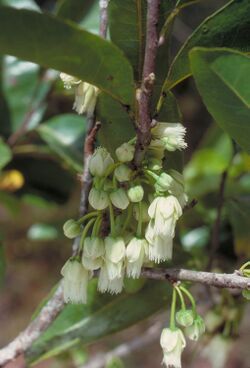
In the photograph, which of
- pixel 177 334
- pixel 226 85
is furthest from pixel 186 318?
pixel 226 85

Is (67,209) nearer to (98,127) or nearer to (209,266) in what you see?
(209,266)

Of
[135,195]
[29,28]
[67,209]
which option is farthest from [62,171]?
[29,28]

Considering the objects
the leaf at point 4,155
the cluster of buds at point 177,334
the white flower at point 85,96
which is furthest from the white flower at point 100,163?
the leaf at point 4,155

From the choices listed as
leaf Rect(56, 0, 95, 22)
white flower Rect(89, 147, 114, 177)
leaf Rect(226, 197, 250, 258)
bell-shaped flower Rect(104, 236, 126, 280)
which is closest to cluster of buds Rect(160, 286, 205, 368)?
bell-shaped flower Rect(104, 236, 126, 280)

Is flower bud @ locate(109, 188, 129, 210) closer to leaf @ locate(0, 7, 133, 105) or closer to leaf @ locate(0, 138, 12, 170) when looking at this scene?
leaf @ locate(0, 7, 133, 105)

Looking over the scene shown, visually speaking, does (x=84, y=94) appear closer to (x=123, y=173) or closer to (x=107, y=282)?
(x=123, y=173)
